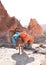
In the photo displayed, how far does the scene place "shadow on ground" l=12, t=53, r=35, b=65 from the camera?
Result: 10766 millimetres

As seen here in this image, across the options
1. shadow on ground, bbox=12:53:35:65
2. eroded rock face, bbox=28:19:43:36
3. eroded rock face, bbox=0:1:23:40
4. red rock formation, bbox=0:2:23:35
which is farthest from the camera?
eroded rock face, bbox=28:19:43:36

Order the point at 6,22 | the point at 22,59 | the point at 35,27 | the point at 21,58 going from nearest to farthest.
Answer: the point at 22,59, the point at 21,58, the point at 6,22, the point at 35,27

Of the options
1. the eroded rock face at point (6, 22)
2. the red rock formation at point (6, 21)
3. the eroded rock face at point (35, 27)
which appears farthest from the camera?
the eroded rock face at point (35, 27)

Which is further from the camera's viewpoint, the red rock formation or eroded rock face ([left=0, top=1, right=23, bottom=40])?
the red rock formation

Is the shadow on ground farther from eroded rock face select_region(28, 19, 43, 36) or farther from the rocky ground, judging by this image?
eroded rock face select_region(28, 19, 43, 36)

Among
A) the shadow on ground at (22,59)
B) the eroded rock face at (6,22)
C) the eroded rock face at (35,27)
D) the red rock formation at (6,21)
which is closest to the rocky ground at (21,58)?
the shadow on ground at (22,59)

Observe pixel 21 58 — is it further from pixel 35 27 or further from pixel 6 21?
pixel 35 27

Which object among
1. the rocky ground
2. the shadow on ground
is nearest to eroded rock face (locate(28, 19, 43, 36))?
the rocky ground

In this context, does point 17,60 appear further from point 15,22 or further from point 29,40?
point 15,22

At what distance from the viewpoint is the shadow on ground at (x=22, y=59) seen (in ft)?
35.3

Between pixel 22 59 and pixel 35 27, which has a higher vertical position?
pixel 35 27

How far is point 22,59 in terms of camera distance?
36.4 ft

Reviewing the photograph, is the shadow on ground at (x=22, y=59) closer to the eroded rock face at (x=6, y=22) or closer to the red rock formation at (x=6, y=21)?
the eroded rock face at (x=6, y=22)

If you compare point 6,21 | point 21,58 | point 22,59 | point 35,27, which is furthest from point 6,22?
point 35,27
